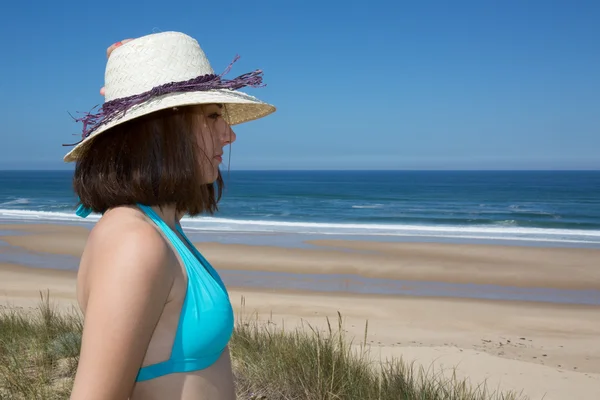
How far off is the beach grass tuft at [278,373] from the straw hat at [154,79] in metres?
2.05

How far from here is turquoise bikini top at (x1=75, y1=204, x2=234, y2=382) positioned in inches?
46.6

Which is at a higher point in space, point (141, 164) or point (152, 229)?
point (141, 164)

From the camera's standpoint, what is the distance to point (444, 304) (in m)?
9.90

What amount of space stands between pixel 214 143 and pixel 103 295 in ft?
1.87

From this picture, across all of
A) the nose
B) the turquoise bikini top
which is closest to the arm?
the turquoise bikini top

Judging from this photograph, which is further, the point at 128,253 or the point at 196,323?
the point at 196,323

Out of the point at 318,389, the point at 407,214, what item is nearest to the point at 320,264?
the point at 318,389

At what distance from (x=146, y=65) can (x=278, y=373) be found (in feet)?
9.66

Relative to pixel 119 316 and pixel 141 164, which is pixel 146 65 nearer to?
pixel 141 164

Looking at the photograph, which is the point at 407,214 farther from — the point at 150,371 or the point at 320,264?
the point at 150,371

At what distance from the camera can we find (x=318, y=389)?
3.62m

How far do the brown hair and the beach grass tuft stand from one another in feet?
6.72

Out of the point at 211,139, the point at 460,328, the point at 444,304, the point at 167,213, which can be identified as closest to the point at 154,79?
the point at 211,139

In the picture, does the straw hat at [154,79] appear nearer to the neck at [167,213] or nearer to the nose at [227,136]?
the nose at [227,136]
